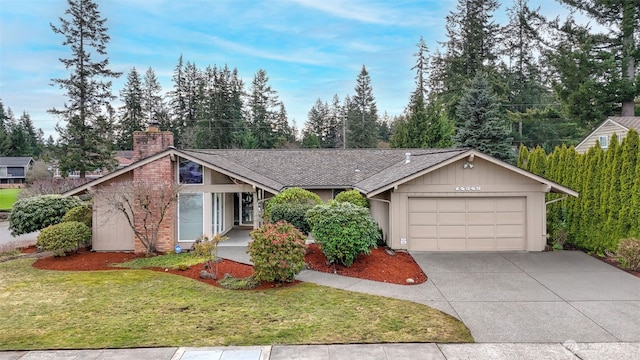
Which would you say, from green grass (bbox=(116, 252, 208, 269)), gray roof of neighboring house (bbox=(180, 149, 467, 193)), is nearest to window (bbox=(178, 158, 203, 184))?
gray roof of neighboring house (bbox=(180, 149, 467, 193))

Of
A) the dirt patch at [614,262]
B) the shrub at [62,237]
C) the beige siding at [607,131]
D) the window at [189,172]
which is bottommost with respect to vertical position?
the dirt patch at [614,262]

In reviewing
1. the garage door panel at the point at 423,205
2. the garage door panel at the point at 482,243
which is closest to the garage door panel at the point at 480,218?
the garage door panel at the point at 482,243

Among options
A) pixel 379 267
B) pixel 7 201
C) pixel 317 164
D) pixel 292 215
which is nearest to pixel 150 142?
pixel 292 215

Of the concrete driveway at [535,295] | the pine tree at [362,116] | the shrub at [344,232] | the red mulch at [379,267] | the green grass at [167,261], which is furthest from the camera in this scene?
the pine tree at [362,116]

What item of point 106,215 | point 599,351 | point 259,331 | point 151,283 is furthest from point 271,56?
point 599,351

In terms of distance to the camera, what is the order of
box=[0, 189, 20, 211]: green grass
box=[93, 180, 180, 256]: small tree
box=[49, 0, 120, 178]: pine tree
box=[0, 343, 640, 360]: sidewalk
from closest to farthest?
box=[0, 343, 640, 360]: sidewalk, box=[93, 180, 180, 256]: small tree, box=[0, 189, 20, 211]: green grass, box=[49, 0, 120, 178]: pine tree

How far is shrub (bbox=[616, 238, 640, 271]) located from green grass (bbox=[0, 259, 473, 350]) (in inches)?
272

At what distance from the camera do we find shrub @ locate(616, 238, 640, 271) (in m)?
10.2

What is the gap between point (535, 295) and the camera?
27.4ft

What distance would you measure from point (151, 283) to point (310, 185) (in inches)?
347

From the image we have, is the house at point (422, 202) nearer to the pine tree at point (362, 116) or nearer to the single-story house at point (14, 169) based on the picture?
the pine tree at point (362, 116)

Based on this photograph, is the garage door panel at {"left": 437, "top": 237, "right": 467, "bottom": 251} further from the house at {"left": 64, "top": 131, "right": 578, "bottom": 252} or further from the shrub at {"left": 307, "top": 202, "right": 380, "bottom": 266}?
the shrub at {"left": 307, "top": 202, "right": 380, "bottom": 266}

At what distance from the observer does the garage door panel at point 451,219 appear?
1270 cm

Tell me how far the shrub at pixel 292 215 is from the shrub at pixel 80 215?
682 centimetres
